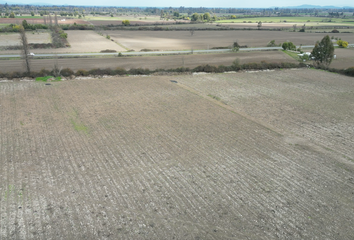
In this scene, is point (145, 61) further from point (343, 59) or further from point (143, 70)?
point (343, 59)

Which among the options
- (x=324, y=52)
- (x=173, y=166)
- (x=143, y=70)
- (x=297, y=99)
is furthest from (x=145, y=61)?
(x=173, y=166)

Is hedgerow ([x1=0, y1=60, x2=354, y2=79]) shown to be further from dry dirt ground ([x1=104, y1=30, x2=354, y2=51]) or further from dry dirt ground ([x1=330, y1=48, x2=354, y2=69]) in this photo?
dry dirt ground ([x1=104, y1=30, x2=354, y2=51])

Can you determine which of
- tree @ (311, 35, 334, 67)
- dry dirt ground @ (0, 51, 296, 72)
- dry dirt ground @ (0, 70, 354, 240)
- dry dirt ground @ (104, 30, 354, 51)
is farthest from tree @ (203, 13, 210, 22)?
dry dirt ground @ (0, 70, 354, 240)

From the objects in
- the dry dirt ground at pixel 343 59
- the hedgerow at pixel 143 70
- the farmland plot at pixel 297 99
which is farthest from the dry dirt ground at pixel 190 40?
the farmland plot at pixel 297 99

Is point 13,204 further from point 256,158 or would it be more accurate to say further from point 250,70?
point 250,70

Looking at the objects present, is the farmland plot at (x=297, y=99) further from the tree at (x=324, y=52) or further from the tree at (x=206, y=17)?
the tree at (x=206, y=17)

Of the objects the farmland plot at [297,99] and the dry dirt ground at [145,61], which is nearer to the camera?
the farmland plot at [297,99]

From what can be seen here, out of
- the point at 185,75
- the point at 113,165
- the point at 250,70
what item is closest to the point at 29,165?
the point at 113,165
